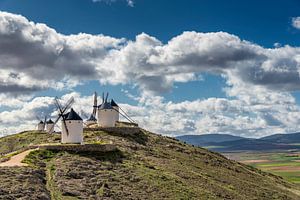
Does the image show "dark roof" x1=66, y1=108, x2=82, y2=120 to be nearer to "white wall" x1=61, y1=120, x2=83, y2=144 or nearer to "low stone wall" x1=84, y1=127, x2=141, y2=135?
"white wall" x1=61, y1=120, x2=83, y2=144

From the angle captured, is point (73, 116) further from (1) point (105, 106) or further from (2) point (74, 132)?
(1) point (105, 106)

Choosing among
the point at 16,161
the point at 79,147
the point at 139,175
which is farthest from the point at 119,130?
the point at 16,161

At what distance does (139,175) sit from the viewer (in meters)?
51.8

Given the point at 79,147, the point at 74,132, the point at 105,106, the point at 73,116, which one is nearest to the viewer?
the point at 79,147

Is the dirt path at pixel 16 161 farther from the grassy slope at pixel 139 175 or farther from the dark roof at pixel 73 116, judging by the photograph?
the dark roof at pixel 73 116

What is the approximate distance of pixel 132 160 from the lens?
59000mm

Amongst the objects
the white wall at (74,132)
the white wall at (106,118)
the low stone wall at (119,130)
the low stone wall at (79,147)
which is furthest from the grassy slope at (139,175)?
the white wall at (74,132)

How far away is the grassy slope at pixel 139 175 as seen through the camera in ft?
149

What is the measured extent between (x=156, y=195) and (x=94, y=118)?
54.2 meters

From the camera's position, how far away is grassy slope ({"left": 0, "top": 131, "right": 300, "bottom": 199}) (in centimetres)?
4534

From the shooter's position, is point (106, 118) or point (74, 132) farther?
point (106, 118)

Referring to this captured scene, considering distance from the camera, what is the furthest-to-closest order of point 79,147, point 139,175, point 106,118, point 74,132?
point 106,118
point 74,132
point 79,147
point 139,175

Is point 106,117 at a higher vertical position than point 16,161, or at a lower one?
higher

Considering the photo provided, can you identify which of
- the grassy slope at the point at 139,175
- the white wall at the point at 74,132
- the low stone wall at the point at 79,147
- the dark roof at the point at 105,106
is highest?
the dark roof at the point at 105,106
